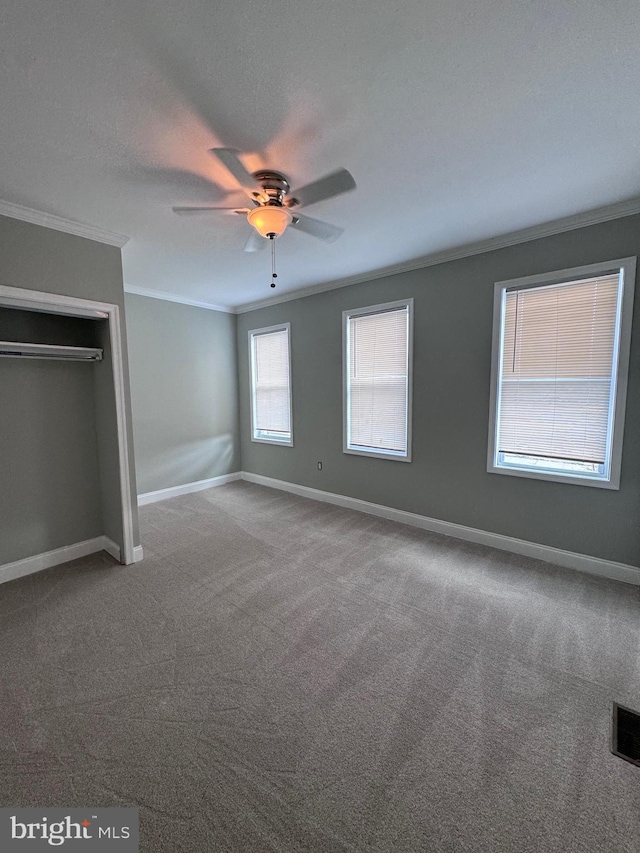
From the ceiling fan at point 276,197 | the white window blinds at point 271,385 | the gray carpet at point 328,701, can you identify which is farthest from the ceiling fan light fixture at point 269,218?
the white window blinds at point 271,385

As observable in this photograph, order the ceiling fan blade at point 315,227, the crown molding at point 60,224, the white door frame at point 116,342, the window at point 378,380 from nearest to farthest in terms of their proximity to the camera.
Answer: the ceiling fan blade at point 315,227, the crown molding at point 60,224, the white door frame at point 116,342, the window at point 378,380

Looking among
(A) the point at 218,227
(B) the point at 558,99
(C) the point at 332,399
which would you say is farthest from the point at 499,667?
(A) the point at 218,227

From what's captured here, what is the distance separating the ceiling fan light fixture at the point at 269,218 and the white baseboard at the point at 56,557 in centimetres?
289

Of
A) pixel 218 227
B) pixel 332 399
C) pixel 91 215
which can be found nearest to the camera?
pixel 91 215

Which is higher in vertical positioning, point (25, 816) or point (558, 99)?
point (558, 99)

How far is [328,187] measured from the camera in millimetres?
1856

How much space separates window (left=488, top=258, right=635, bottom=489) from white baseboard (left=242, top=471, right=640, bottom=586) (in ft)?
2.06

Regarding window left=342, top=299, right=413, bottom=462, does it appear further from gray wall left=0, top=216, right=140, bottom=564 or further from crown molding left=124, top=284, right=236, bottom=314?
gray wall left=0, top=216, right=140, bottom=564

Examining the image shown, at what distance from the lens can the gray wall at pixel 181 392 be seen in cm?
452

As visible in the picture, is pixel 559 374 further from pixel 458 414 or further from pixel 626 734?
pixel 626 734

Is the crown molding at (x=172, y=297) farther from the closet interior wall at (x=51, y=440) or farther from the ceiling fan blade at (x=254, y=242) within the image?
the ceiling fan blade at (x=254, y=242)

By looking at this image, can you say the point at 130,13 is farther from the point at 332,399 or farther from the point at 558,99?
the point at 332,399

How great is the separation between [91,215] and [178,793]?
3337 mm

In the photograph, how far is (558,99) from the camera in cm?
157
